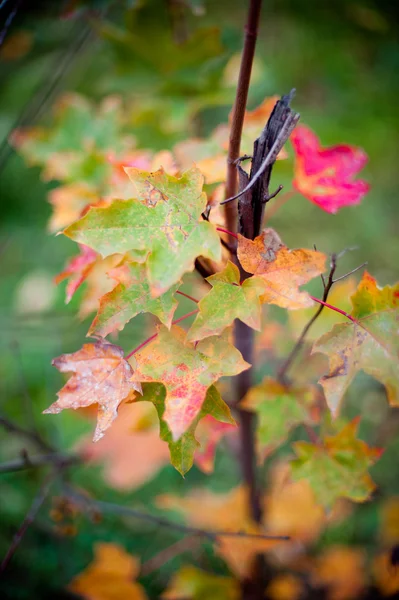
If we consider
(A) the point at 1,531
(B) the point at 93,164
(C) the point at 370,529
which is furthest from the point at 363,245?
(A) the point at 1,531

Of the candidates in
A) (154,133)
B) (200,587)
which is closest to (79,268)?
(154,133)

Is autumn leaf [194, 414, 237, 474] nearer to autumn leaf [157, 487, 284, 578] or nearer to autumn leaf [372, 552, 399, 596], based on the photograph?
autumn leaf [157, 487, 284, 578]

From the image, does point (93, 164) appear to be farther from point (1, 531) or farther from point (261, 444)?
point (1, 531)

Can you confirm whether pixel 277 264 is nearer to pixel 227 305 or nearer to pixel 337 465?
pixel 227 305

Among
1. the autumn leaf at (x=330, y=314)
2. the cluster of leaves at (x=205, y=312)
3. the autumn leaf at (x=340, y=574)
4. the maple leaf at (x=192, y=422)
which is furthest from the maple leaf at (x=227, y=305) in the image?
the autumn leaf at (x=340, y=574)

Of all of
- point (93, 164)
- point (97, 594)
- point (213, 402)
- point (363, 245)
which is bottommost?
point (363, 245)

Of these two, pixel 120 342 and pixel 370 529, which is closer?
pixel 370 529

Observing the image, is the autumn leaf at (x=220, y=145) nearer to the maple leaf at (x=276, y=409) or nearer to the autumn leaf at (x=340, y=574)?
the maple leaf at (x=276, y=409)
